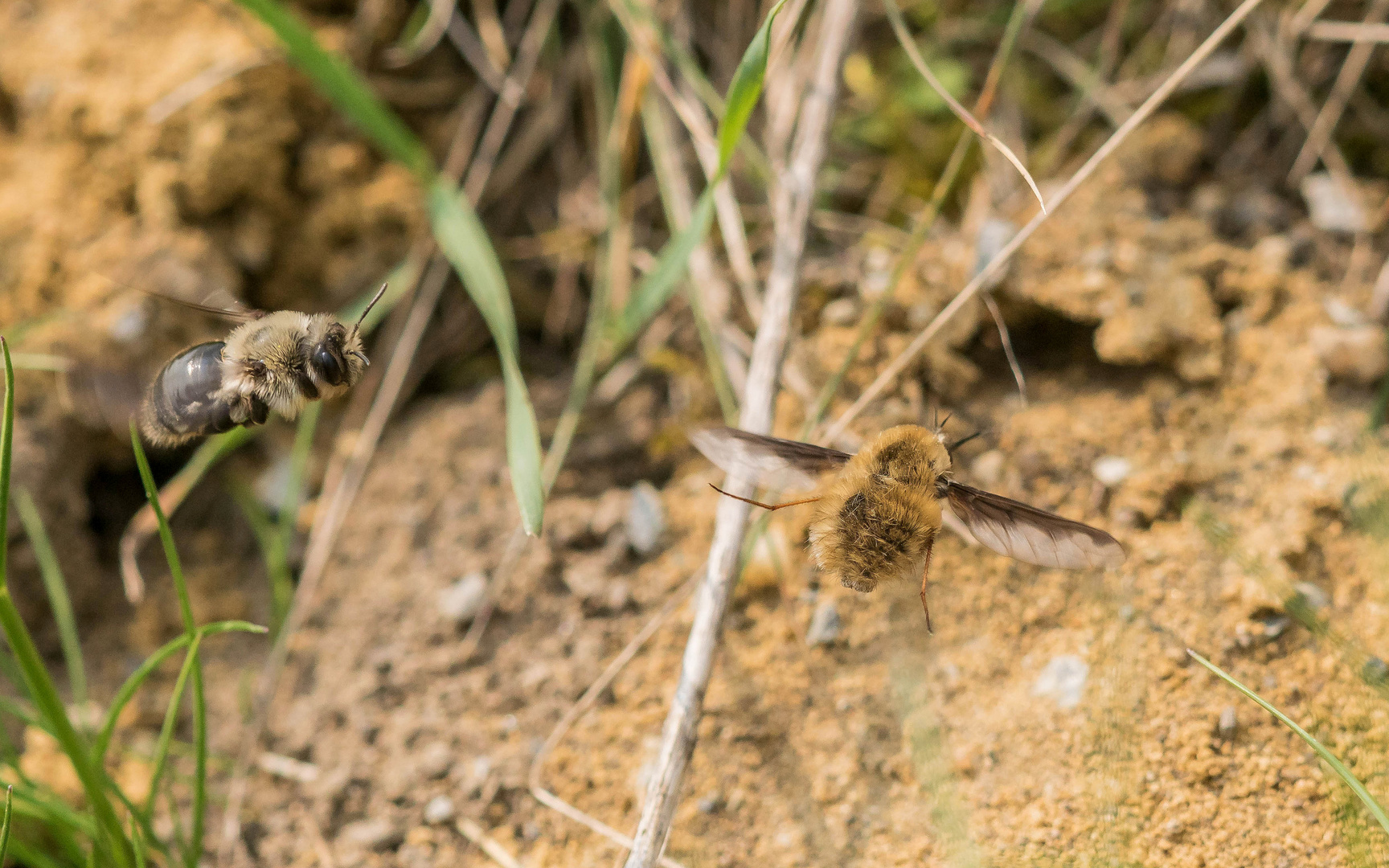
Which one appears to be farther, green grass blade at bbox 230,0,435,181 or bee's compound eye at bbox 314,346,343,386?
green grass blade at bbox 230,0,435,181

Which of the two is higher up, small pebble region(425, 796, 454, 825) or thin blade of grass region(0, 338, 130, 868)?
thin blade of grass region(0, 338, 130, 868)

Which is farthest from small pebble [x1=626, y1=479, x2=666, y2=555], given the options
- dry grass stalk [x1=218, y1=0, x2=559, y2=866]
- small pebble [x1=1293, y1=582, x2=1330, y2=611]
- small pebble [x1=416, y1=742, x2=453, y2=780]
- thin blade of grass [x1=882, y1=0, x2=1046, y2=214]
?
small pebble [x1=1293, y1=582, x2=1330, y2=611]

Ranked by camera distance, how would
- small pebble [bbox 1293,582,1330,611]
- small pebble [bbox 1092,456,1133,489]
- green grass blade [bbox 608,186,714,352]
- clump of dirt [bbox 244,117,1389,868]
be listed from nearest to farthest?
clump of dirt [bbox 244,117,1389,868]
small pebble [bbox 1293,582,1330,611]
small pebble [bbox 1092,456,1133,489]
green grass blade [bbox 608,186,714,352]

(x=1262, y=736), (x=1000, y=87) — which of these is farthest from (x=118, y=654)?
(x=1000, y=87)

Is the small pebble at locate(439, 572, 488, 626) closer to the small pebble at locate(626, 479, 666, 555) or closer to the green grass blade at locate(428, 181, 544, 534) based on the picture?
the green grass blade at locate(428, 181, 544, 534)

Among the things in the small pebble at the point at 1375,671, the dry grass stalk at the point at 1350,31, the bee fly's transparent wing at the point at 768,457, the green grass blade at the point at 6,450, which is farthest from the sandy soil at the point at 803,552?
the green grass blade at the point at 6,450

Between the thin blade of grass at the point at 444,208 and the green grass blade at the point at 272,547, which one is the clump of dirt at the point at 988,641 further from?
the thin blade of grass at the point at 444,208

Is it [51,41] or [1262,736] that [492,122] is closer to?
[51,41]

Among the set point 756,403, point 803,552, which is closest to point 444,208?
point 756,403
